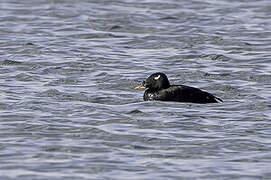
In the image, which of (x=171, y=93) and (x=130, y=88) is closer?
(x=171, y=93)

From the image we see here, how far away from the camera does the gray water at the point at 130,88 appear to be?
1209 cm

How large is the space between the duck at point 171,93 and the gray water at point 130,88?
6.1 inches

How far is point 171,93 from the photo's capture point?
16.7 meters

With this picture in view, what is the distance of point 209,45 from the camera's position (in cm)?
2469

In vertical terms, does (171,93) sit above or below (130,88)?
above

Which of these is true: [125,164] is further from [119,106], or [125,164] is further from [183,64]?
[183,64]

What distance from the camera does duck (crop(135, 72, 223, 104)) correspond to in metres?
16.5

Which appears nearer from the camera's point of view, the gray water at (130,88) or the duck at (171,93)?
the gray water at (130,88)

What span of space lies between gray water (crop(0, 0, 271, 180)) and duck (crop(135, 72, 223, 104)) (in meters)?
0.16

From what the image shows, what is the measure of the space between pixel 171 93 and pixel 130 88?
1.93 metres

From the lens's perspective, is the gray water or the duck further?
the duck

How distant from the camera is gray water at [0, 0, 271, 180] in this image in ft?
39.7

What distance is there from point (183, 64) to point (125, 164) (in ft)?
32.5

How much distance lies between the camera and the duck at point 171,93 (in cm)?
1645
